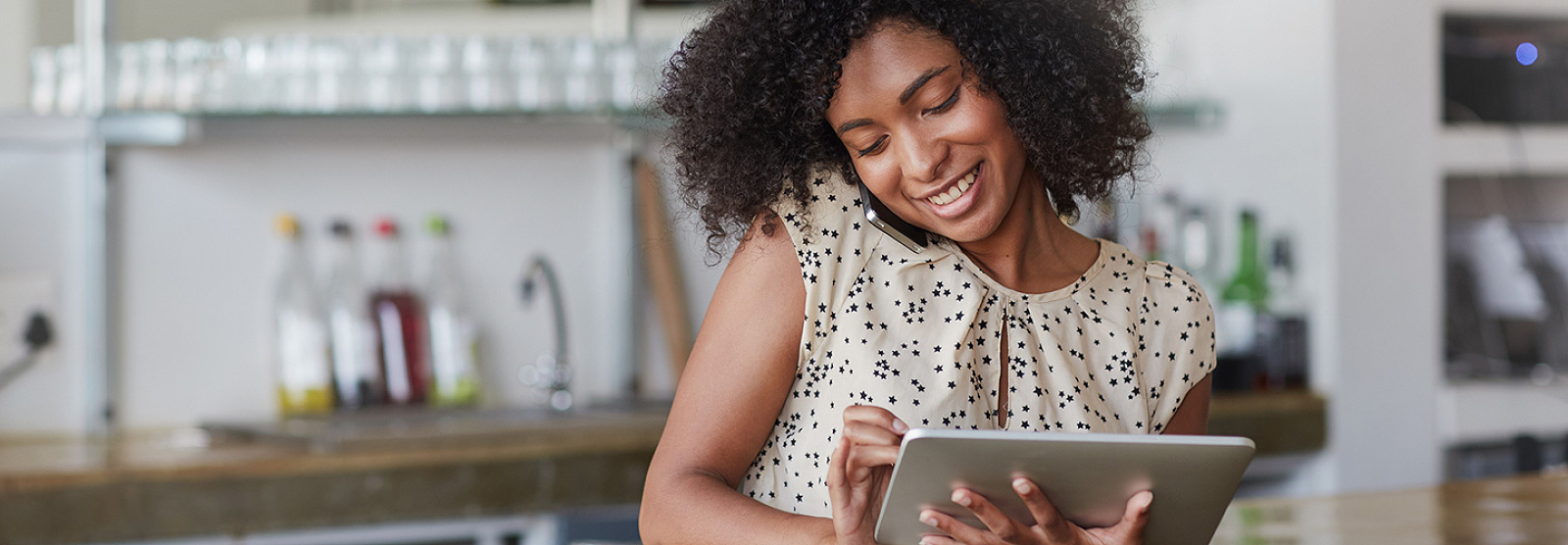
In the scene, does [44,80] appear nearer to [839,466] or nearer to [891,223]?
[891,223]

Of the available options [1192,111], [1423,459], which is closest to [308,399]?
[1192,111]

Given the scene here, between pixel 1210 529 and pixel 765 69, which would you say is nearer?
pixel 1210 529

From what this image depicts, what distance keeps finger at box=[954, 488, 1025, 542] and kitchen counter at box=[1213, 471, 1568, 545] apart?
1.60 feet

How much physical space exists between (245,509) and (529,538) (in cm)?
43

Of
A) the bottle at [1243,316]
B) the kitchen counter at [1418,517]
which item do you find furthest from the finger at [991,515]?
the bottle at [1243,316]

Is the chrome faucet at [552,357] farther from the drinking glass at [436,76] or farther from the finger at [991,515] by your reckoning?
the finger at [991,515]

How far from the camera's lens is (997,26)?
1.09 meters

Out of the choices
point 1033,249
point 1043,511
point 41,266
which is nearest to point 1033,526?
point 1043,511

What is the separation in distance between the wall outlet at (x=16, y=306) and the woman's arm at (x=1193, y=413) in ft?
6.88

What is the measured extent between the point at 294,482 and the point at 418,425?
36 cm

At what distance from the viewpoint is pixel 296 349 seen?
8.21 feet

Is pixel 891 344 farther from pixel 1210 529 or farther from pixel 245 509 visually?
pixel 245 509

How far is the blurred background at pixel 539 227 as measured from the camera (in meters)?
2.42

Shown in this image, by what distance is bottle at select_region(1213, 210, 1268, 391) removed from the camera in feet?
8.48
